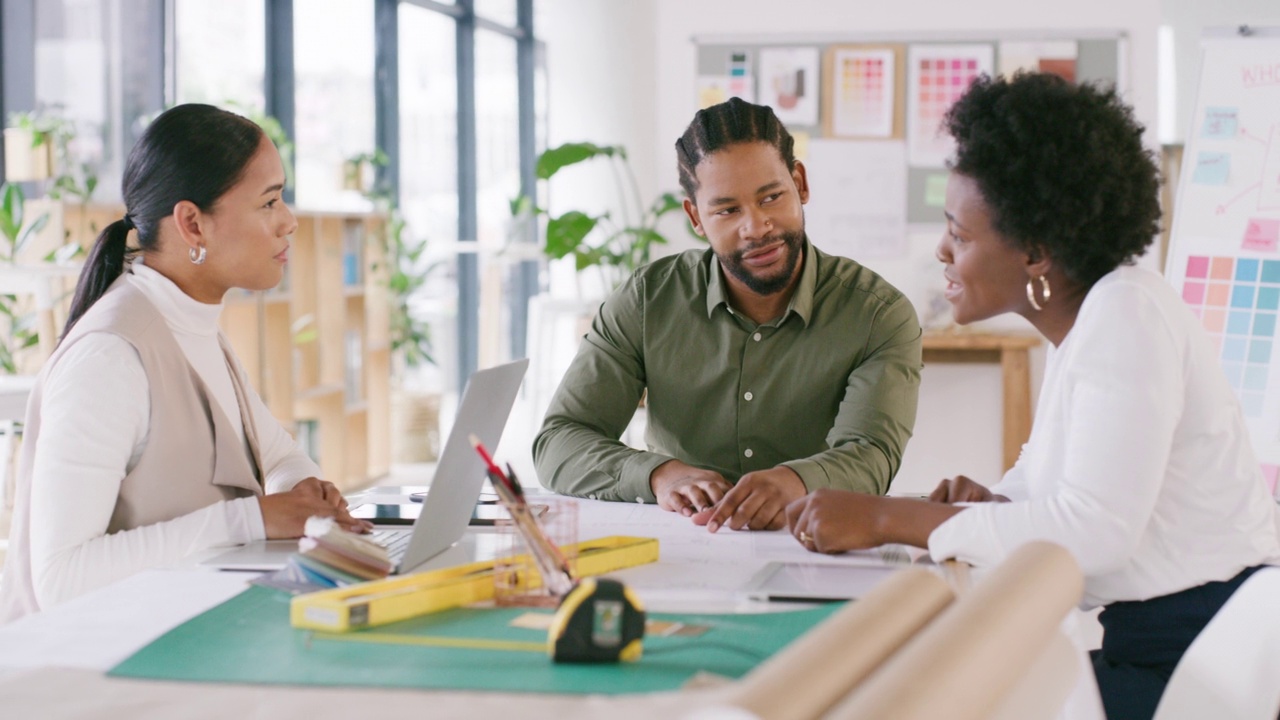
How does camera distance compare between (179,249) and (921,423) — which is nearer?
(179,249)

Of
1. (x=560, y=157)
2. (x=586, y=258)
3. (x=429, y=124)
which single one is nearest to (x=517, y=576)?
(x=560, y=157)

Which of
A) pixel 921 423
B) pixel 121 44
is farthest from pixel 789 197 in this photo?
pixel 121 44

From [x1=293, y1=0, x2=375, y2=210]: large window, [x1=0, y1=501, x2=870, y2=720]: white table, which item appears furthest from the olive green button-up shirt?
[x1=293, y1=0, x2=375, y2=210]: large window

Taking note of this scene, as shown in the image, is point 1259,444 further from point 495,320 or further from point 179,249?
point 495,320

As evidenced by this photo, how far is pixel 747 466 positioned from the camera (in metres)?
2.37

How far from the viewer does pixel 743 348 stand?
93.1 inches

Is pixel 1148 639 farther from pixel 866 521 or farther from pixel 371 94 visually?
pixel 371 94

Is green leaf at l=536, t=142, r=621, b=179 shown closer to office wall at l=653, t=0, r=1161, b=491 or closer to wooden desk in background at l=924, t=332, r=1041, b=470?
office wall at l=653, t=0, r=1161, b=491

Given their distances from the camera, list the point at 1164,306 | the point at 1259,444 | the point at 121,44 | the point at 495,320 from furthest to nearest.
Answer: the point at 495,320 < the point at 121,44 < the point at 1259,444 < the point at 1164,306

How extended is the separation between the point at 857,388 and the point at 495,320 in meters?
5.38

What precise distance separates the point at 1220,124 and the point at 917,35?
1.66m

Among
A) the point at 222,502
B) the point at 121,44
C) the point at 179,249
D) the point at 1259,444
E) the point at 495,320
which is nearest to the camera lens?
the point at 222,502

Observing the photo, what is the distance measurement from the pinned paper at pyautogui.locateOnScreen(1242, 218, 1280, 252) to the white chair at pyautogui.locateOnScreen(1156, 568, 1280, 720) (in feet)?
6.79

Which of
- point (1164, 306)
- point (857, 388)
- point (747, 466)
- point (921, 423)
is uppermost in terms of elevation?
point (1164, 306)
